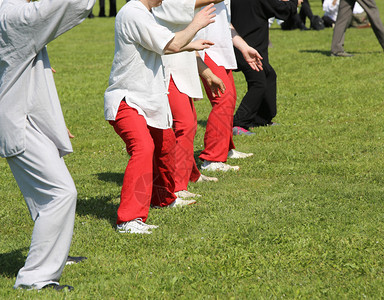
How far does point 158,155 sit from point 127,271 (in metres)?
1.54

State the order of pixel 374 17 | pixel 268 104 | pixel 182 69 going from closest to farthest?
1. pixel 182 69
2. pixel 268 104
3. pixel 374 17

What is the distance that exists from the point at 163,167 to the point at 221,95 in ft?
5.68

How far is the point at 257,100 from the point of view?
9.49 meters

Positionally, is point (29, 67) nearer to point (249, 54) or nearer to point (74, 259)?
point (74, 259)

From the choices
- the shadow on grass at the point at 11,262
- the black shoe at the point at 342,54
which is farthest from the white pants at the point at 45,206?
the black shoe at the point at 342,54

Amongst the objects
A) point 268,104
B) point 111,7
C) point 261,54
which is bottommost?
point 111,7

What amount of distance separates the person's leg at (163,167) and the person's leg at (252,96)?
3495mm

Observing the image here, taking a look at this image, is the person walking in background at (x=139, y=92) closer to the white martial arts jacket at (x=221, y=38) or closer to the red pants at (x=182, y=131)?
the red pants at (x=182, y=131)

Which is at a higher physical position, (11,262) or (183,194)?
(11,262)

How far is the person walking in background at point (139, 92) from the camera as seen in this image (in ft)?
17.5

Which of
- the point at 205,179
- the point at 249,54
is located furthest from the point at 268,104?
the point at 205,179

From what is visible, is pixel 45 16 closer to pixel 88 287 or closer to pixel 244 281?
pixel 88 287

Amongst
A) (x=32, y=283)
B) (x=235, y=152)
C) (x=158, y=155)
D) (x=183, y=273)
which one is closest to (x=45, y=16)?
(x=32, y=283)

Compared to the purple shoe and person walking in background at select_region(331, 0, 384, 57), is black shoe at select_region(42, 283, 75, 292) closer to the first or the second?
the purple shoe
